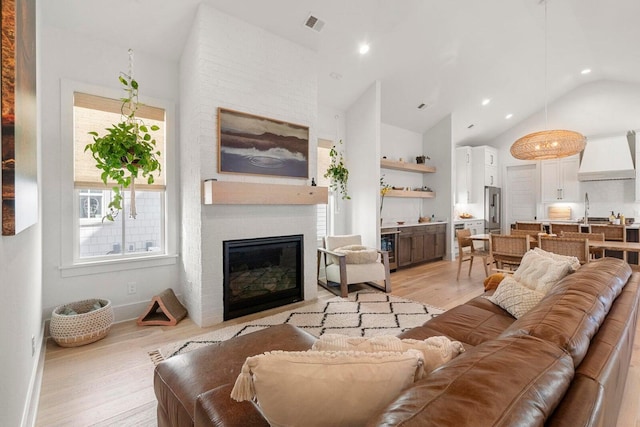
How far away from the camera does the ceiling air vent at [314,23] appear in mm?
3398

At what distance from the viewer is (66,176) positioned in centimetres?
290

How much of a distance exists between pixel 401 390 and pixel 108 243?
343cm

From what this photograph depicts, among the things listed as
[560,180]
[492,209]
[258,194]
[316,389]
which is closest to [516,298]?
[316,389]

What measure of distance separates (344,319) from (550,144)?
12.0 ft

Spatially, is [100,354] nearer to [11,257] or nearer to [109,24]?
[11,257]

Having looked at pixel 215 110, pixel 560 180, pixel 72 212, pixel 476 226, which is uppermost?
pixel 215 110

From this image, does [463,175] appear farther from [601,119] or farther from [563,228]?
[601,119]

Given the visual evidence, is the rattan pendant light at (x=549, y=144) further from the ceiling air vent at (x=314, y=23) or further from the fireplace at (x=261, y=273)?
the fireplace at (x=261, y=273)

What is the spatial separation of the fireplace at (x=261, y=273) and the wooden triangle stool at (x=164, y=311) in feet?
1.70

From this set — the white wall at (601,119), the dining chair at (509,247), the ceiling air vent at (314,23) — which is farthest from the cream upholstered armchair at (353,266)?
the white wall at (601,119)

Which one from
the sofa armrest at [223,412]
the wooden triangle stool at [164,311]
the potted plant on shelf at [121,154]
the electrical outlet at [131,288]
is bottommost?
the wooden triangle stool at [164,311]

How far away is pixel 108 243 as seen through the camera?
10.4ft

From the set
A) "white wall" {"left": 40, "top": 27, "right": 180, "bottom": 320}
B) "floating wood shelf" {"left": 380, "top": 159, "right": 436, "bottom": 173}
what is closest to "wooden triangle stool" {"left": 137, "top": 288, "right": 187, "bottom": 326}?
"white wall" {"left": 40, "top": 27, "right": 180, "bottom": 320}

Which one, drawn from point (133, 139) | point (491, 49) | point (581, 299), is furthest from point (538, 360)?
point (491, 49)
